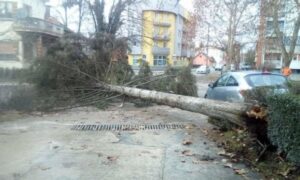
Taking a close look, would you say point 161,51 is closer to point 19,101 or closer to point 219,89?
point 219,89

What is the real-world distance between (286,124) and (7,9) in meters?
21.7

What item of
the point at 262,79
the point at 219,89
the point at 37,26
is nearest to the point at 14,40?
the point at 37,26

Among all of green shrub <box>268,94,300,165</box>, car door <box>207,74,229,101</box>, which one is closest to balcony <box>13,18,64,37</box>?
car door <box>207,74,229,101</box>

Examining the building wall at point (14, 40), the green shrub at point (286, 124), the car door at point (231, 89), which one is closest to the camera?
the green shrub at point (286, 124)

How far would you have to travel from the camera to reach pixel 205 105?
822 centimetres

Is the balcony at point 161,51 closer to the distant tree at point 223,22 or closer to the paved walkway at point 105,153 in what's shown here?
the distant tree at point 223,22

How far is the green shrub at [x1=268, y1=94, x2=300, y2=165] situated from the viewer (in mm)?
4906

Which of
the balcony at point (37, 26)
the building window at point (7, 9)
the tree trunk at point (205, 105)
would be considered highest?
the building window at point (7, 9)

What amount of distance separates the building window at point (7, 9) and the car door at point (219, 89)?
1409 centimetres

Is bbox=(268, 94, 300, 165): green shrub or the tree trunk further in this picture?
the tree trunk

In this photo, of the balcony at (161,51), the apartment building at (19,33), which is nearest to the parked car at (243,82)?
the apartment building at (19,33)

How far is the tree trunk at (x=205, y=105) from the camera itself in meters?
6.82

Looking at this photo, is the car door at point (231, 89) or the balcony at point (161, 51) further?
the balcony at point (161, 51)

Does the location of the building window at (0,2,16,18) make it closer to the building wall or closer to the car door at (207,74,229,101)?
the building wall
